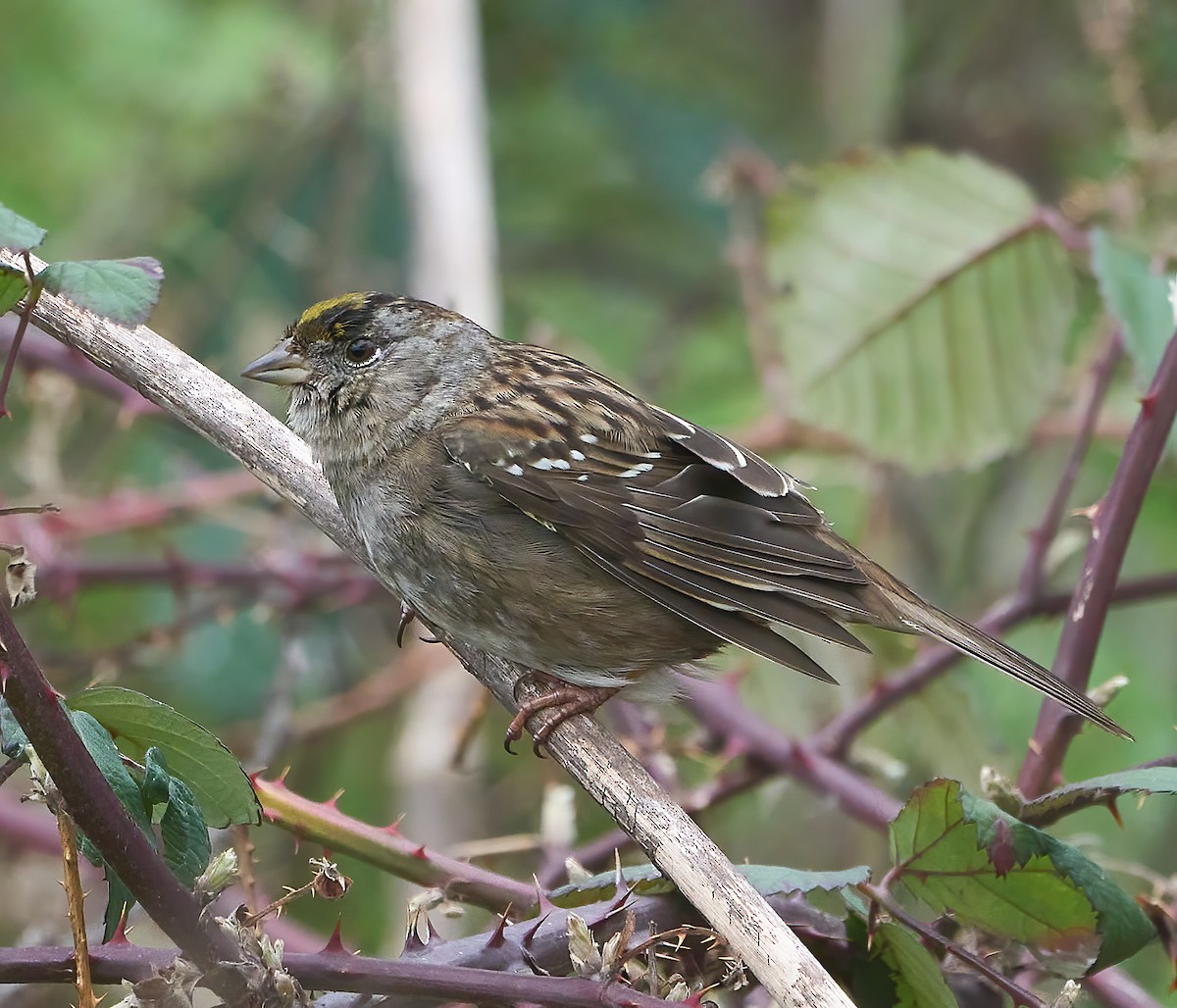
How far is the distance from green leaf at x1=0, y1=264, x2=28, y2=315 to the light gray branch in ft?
2.20

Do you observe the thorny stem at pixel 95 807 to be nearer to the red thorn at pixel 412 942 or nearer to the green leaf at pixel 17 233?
the red thorn at pixel 412 942

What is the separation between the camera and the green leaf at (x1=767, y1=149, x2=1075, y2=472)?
3.51m

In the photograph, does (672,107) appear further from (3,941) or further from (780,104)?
(3,941)

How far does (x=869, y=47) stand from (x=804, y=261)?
212 cm

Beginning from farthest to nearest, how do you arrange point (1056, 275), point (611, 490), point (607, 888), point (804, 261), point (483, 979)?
point (804, 261)
point (1056, 275)
point (611, 490)
point (607, 888)
point (483, 979)

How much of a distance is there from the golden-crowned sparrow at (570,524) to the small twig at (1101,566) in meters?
0.21

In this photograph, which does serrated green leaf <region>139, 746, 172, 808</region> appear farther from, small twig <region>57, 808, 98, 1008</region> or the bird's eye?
the bird's eye

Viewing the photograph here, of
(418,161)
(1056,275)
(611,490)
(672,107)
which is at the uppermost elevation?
(672,107)

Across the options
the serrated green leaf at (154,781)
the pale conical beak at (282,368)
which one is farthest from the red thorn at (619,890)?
the pale conical beak at (282,368)

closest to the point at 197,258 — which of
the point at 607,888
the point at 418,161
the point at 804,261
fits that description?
the point at 418,161

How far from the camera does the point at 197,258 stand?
5168 millimetres

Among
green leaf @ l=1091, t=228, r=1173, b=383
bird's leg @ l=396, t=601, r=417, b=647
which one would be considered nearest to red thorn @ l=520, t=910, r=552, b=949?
bird's leg @ l=396, t=601, r=417, b=647

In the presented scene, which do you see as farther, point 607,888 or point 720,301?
point 720,301

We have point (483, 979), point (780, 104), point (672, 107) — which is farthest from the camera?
point (780, 104)
